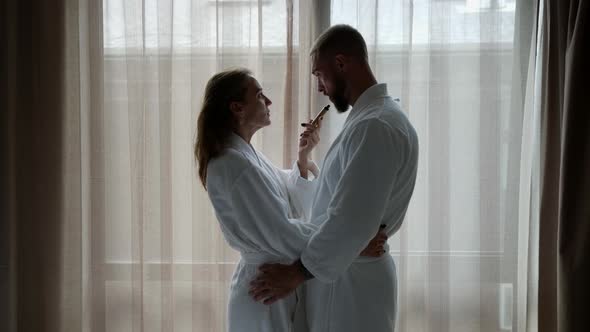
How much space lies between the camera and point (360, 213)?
160 cm

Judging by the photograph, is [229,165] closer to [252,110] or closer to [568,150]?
[252,110]

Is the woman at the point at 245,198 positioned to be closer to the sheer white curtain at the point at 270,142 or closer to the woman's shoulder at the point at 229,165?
the woman's shoulder at the point at 229,165

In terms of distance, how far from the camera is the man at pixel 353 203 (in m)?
1.61

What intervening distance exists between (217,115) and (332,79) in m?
0.39

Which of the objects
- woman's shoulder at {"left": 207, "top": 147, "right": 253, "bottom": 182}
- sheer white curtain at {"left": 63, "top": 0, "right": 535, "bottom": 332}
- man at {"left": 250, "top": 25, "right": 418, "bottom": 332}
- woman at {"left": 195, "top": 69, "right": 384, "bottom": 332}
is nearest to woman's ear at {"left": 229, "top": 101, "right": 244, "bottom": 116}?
woman at {"left": 195, "top": 69, "right": 384, "bottom": 332}

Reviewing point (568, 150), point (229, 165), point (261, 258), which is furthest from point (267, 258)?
point (568, 150)

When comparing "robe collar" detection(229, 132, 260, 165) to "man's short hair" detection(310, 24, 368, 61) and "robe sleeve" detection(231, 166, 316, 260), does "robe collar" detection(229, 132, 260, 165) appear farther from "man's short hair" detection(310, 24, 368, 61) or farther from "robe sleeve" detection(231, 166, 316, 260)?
"man's short hair" detection(310, 24, 368, 61)

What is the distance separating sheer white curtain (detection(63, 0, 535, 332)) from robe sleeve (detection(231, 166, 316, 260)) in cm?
61

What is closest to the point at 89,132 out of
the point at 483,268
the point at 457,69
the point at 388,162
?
the point at 388,162

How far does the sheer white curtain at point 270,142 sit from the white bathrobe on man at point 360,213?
1.88 feet

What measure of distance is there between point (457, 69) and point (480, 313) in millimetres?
988

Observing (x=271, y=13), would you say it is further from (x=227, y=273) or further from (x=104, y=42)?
(x=227, y=273)

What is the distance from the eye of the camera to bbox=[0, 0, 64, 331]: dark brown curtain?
7.79 feet

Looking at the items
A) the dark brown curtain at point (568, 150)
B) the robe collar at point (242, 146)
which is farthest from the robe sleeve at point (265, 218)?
the dark brown curtain at point (568, 150)
